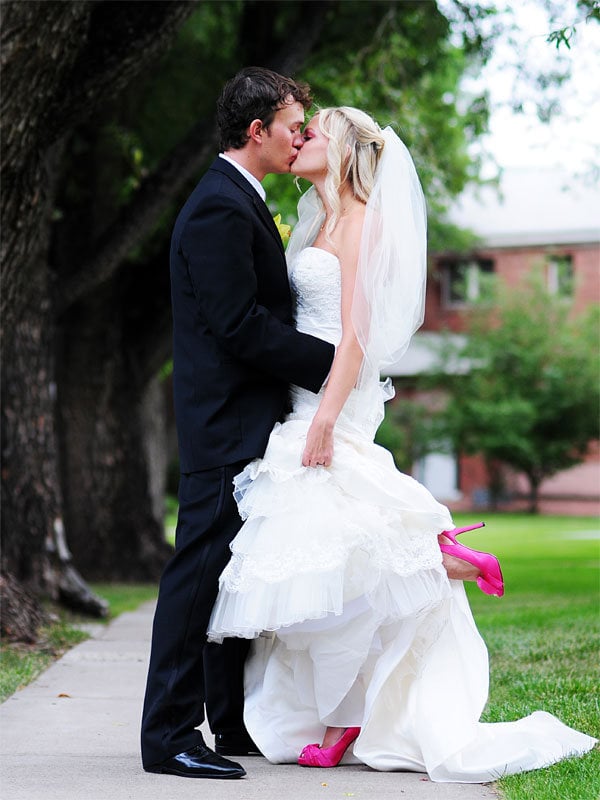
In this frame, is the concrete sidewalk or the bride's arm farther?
the bride's arm

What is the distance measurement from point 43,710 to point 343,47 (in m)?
9.86

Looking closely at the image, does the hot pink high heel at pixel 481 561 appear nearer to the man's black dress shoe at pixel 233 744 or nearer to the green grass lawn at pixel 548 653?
the green grass lawn at pixel 548 653

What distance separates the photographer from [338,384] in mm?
4504

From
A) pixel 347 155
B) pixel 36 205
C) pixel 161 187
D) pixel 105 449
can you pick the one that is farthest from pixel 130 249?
pixel 347 155

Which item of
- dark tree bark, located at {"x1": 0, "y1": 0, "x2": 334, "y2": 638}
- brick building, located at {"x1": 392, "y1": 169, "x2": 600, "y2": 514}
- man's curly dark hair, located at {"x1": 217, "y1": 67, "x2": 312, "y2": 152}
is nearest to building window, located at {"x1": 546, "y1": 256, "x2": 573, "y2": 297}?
brick building, located at {"x1": 392, "y1": 169, "x2": 600, "y2": 514}

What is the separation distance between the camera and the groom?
441 centimetres

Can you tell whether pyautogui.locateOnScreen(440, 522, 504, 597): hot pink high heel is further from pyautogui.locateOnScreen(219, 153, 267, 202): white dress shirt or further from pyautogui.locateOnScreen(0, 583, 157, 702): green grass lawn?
pyautogui.locateOnScreen(0, 583, 157, 702): green grass lawn

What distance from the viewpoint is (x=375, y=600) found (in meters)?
4.54

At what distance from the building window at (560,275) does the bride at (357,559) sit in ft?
95.6

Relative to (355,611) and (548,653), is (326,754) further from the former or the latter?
(548,653)

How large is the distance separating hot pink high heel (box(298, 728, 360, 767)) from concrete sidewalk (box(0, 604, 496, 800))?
0.05 metres

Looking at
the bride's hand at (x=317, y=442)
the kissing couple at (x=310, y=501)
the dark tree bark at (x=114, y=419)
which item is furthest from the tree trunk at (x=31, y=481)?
the bride's hand at (x=317, y=442)

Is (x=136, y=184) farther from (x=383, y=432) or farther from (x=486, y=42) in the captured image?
(x=383, y=432)

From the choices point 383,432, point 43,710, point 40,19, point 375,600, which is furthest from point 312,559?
point 383,432
